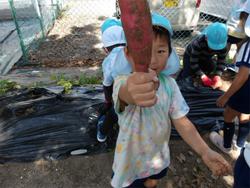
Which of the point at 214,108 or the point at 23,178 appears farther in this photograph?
the point at 214,108

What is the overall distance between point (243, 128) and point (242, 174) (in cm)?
143

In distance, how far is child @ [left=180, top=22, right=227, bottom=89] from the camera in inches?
109

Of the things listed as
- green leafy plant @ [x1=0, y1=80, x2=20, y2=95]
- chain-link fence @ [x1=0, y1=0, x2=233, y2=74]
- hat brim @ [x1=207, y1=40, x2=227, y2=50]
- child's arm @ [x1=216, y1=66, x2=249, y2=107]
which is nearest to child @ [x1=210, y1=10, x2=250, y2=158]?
child's arm @ [x1=216, y1=66, x2=249, y2=107]

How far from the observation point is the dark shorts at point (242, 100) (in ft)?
7.45

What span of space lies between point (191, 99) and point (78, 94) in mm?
1339

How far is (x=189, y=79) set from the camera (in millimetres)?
3469

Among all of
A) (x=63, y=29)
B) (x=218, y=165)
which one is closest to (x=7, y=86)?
(x=218, y=165)

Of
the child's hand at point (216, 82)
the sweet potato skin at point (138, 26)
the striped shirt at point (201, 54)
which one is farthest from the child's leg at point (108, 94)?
the sweet potato skin at point (138, 26)

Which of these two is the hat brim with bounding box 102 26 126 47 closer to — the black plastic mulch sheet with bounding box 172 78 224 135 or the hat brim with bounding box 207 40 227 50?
the hat brim with bounding box 207 40 227 50

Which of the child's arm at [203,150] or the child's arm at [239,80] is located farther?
the child's arm at [239,80]

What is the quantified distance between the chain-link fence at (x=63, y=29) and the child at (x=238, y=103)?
3000mm

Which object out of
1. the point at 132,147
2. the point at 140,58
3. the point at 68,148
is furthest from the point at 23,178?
the point at 140,58

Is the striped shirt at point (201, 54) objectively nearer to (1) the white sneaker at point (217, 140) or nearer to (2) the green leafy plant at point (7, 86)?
(1) the white sneaker at point (217, 140)

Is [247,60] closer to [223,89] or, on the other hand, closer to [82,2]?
[223,89]
